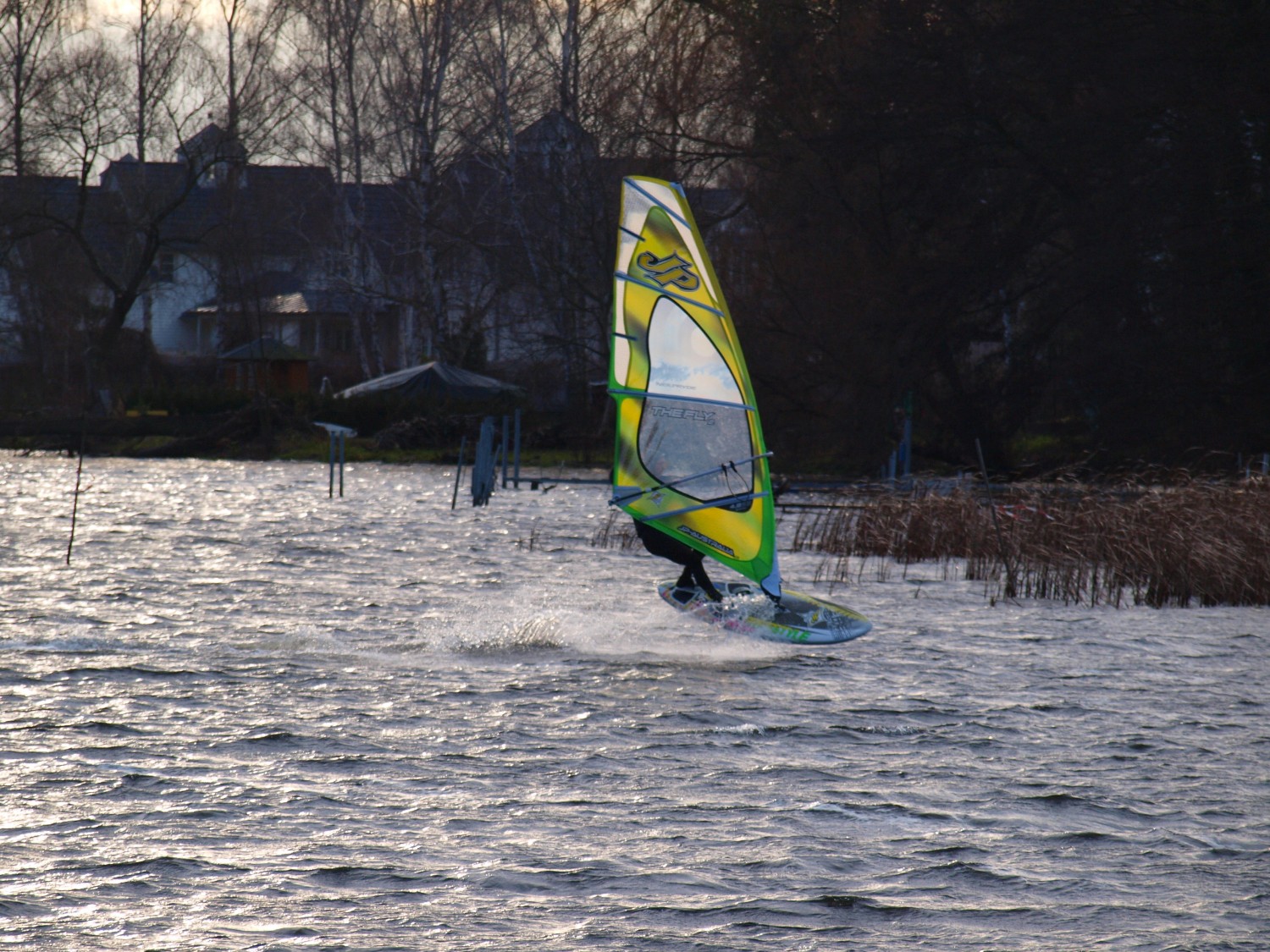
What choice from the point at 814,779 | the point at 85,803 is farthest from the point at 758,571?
the point at 85,803

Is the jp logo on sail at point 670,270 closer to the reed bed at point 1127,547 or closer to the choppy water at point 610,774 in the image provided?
the choppy water at point 610,774

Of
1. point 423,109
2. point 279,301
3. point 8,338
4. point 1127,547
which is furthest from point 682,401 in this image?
point 279,301

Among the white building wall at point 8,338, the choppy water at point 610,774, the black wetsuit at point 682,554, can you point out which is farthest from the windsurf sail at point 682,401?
the white building wall at point 8,338

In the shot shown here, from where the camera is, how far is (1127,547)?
13312mm

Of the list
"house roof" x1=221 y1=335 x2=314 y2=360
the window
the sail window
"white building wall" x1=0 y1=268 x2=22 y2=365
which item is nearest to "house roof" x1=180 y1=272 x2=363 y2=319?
the window

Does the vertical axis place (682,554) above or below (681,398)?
below

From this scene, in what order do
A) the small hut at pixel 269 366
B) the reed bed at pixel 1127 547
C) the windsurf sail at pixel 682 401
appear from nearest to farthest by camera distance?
the windsurf sail at pixel 682 401
the reed bed at pixel 1127 547
the small hut at pixel 269 366

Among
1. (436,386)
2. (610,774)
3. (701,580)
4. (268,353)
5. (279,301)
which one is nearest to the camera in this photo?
(610,774)

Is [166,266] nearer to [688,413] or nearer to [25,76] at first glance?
[25,76]

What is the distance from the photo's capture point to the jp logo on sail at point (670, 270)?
33.6 ft

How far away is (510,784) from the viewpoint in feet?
21.4

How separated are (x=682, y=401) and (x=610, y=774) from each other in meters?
3.86

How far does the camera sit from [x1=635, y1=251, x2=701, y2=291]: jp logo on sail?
10234mm

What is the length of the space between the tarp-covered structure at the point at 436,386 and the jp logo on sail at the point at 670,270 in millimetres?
25623
